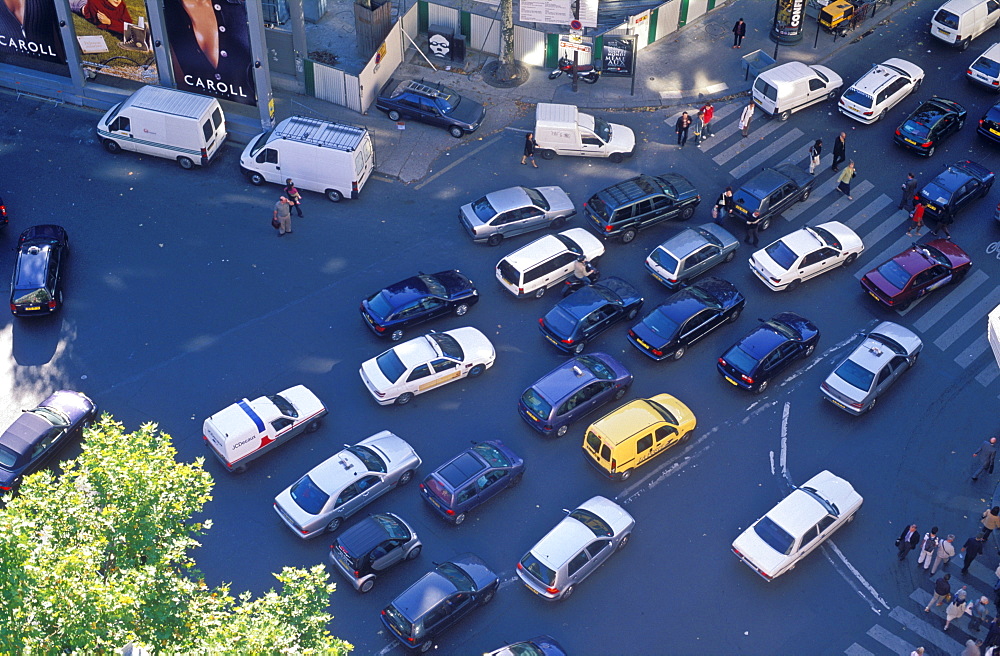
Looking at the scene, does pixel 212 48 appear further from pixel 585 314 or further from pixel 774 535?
pixel 774 535

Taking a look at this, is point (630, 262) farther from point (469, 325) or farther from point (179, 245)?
point (179, 245)

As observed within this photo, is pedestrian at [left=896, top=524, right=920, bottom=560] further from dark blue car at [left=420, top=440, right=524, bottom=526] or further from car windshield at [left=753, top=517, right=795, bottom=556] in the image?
dark blue car at [left=420, top=440, right=524, bottom=526]

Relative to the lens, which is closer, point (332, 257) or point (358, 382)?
point (358, 382)

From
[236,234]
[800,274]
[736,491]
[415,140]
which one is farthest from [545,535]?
[415,140]

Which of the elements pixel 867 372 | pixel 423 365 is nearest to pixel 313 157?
pixel 423 365

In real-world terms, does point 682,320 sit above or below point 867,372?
above
